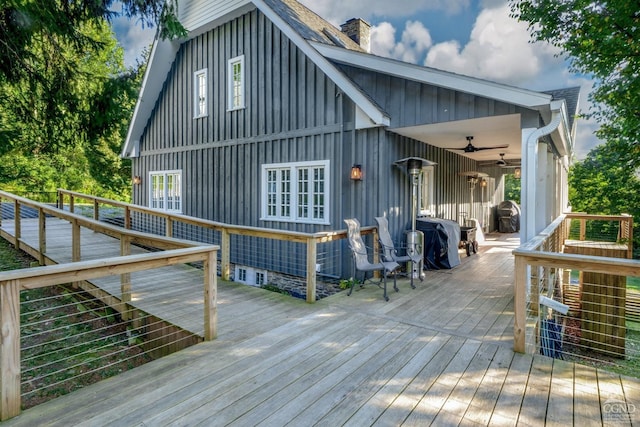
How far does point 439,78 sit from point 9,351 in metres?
5.69

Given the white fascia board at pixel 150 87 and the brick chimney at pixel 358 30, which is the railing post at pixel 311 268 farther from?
the brick chimney at pixel 358 30

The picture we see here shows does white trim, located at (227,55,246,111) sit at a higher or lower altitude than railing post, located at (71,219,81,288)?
higher

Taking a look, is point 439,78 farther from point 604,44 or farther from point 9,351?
point 9,351

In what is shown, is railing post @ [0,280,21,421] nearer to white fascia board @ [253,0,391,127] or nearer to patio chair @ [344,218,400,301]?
patio chair @ [344,218,400,301]

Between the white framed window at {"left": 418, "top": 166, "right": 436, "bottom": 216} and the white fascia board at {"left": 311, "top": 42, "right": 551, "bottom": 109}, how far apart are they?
103 inches

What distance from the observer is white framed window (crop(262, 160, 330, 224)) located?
6.81m

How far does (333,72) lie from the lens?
6211 millimetres

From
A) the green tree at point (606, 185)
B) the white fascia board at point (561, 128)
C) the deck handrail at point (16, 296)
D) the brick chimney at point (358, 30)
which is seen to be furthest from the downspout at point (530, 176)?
the brick chimney at point (358, 30)

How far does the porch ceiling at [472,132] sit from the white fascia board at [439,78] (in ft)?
1.54

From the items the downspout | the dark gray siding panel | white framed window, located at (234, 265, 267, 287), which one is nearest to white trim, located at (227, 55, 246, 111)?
the dark gray siding panel

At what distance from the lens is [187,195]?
9.63 m

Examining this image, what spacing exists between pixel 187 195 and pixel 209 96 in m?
2.74

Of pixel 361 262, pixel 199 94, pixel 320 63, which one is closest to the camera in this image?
pixel 361 262

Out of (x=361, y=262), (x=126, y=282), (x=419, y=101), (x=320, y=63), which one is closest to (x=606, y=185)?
(x=419, y=101)
